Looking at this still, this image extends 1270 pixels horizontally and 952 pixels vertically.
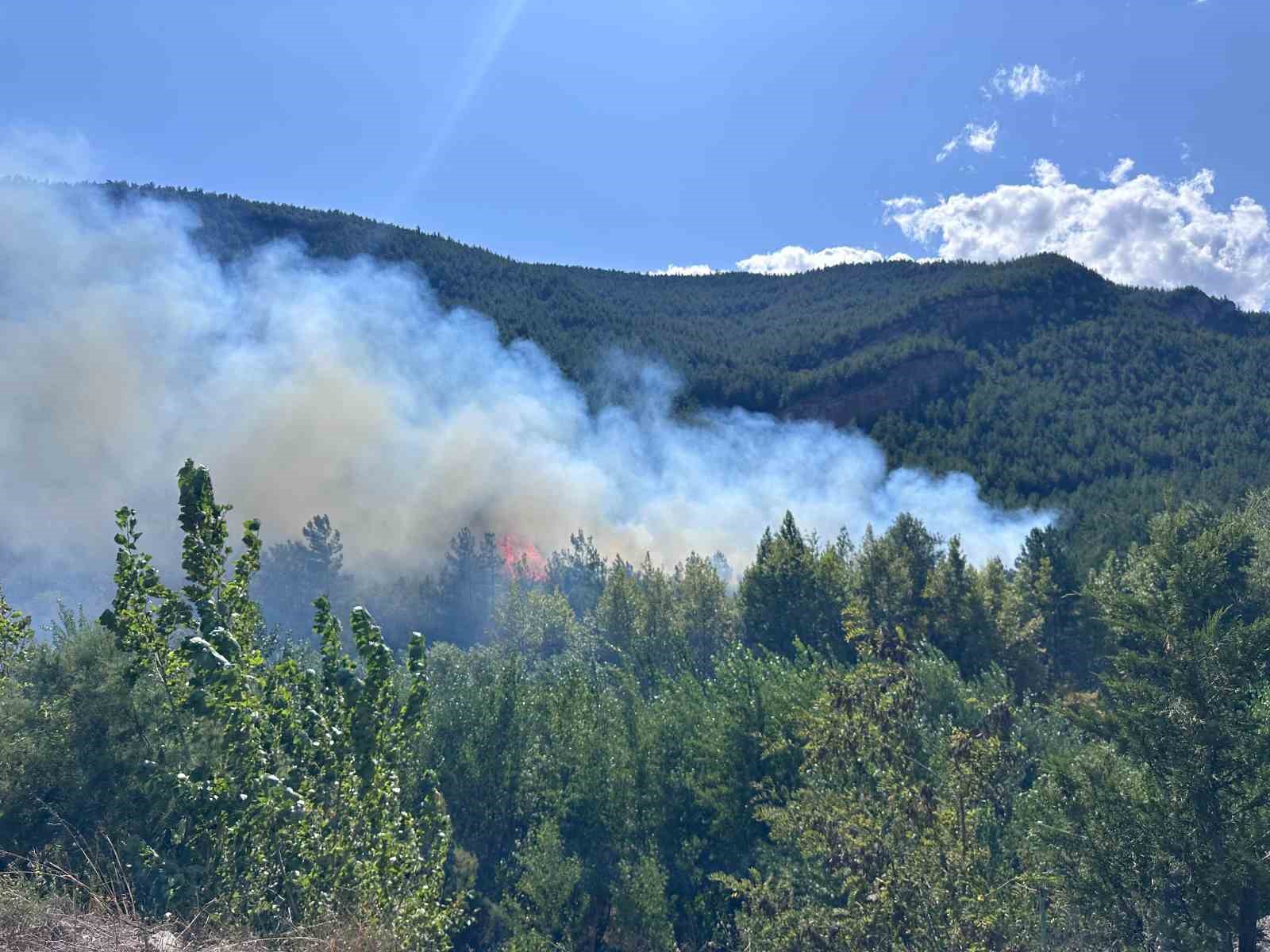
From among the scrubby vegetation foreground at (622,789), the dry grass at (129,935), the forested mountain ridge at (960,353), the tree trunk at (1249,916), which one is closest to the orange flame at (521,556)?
the forested mountain ridge at (960,353)

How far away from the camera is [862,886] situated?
10633 mm

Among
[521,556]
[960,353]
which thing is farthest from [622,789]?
[960,353]

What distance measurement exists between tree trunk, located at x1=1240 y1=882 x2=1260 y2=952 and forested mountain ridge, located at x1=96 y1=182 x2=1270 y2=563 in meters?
70.5

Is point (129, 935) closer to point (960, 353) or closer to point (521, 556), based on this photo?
point (521, 556)

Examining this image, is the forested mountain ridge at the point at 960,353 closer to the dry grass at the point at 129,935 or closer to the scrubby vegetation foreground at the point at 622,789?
the scrubby vegetation foreground at the point at 622,789

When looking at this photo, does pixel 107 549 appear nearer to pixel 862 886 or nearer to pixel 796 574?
pixel 796 574

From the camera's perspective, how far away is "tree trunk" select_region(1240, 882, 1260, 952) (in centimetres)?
1146

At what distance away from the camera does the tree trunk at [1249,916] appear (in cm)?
1146

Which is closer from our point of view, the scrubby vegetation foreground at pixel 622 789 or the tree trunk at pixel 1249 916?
the scrubby vegetation foreground at pixel 622 789

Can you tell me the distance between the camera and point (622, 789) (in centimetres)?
2177

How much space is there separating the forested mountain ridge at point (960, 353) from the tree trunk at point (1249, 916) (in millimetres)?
70530

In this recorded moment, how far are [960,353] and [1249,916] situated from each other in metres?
116

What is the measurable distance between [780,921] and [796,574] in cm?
3508

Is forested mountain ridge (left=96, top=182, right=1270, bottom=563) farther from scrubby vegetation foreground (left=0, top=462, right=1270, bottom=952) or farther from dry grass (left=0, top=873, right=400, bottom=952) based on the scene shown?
dry grass (left=0, top=873, right=400, bottom=952)
